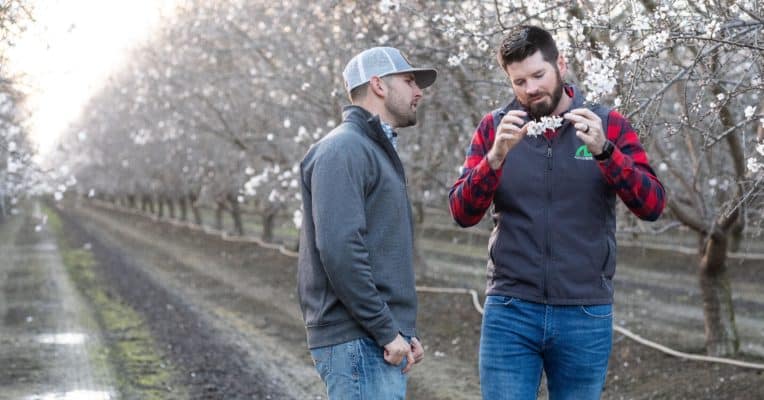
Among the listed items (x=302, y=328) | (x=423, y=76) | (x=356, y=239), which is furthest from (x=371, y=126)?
(x=302, y=328)

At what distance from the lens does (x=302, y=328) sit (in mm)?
13109

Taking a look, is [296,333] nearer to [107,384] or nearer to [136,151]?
[107,384]

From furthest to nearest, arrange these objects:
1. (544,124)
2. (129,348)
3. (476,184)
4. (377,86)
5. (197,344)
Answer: (197,344) → (129,348) → (377,86) → (476,184) → (544,124)

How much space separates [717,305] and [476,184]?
6.58m

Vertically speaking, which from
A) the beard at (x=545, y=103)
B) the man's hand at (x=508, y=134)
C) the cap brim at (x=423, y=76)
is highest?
the cap brim at (x=423, y=76)

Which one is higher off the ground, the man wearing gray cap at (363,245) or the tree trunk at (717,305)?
the man wearing gray cap at (363,245)

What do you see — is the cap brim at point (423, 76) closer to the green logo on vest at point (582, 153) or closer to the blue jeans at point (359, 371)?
the green logo on vest at point (582, 153)

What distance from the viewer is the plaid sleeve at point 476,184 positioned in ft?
11.6

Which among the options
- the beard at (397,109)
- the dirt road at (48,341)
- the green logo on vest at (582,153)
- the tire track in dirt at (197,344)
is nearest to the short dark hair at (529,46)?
the green logo on vest at (582,153)

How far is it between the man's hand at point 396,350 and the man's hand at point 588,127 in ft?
3.29

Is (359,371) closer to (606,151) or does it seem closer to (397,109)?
(397,109)

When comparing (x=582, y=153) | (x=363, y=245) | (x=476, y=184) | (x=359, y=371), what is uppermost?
(x=582, y=153)

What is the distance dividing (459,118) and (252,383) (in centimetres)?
424

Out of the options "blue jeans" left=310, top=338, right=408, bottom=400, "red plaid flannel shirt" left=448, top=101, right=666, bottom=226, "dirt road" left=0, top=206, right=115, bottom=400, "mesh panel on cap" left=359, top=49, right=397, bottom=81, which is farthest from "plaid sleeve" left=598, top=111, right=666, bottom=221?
"dirt road" left=0, top=206, right=115, bottom=400
